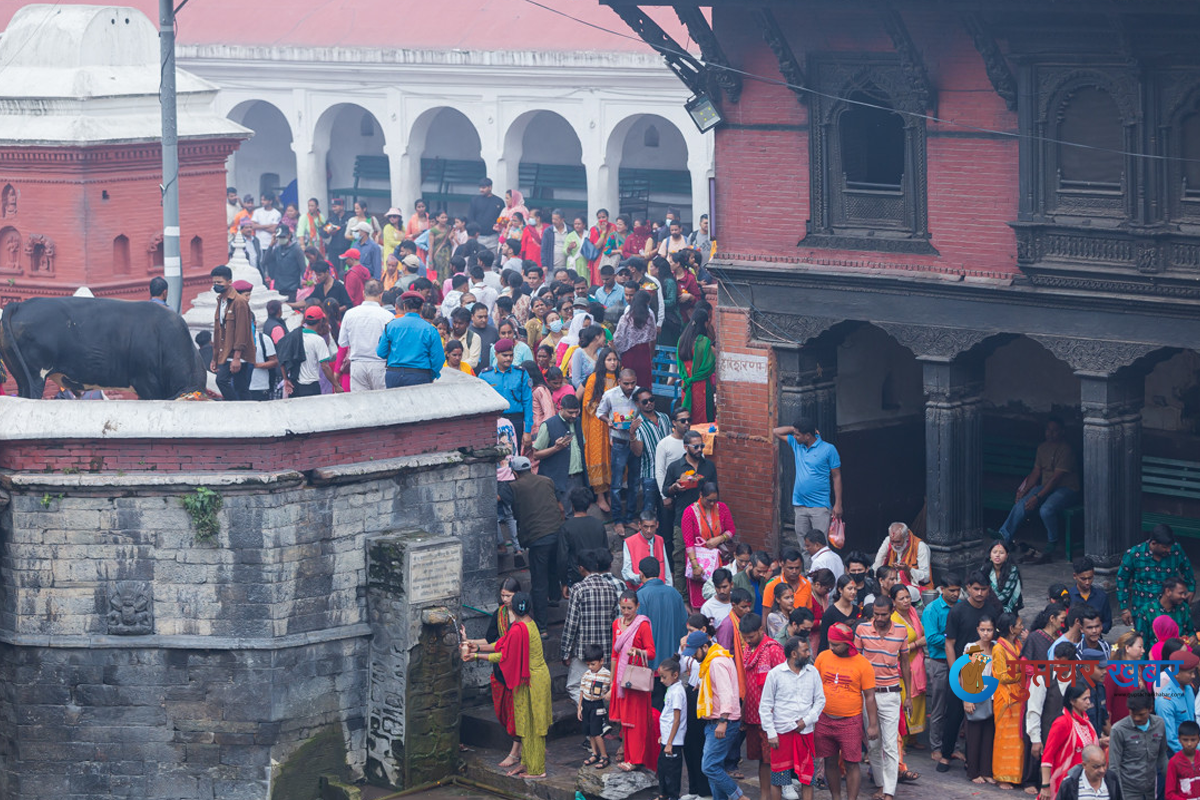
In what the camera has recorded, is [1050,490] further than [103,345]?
Yes

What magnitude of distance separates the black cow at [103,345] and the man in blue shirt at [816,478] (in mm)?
5162

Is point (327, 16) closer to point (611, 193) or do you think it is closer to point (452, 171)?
point (452, 171)

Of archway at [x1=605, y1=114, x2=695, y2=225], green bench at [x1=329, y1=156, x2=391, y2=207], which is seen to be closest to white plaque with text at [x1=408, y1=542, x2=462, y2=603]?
archway at [x1=605, y1=114, x2=695, y2=225]

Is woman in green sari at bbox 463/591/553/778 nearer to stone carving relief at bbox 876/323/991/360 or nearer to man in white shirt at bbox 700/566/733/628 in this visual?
man in white shirt at bbox 700/566/733/628

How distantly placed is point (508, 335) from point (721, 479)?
2451 millimetres

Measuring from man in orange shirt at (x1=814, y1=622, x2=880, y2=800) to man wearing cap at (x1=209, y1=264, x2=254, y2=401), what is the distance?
6125mm

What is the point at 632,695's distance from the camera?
13859 mm

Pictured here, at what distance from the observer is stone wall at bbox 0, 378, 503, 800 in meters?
14.4

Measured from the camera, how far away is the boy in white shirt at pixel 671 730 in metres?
13.3

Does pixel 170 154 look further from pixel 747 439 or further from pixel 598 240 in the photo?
pixel 598 240

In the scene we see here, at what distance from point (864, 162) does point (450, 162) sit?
61.7ft

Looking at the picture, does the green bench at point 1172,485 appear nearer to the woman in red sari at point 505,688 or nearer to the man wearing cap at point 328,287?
the woman in red sari at point 505,688

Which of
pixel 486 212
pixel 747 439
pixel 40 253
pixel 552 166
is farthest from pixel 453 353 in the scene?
pixel 552 166

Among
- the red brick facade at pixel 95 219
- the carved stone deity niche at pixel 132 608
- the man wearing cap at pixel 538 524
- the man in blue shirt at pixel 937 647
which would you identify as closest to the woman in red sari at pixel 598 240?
the red brick facade at pixel 95 219
